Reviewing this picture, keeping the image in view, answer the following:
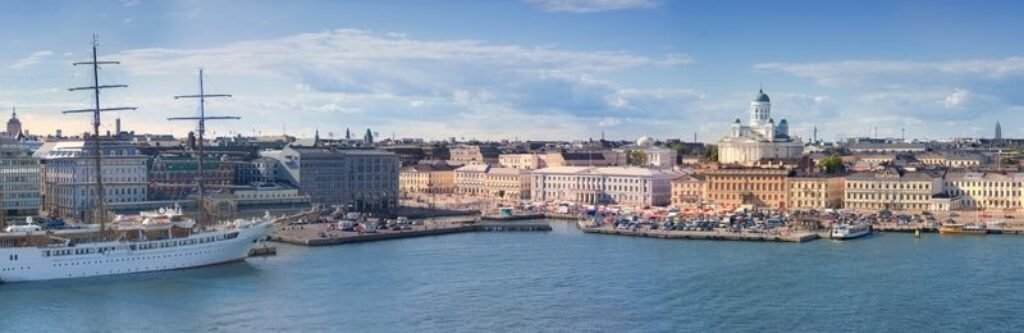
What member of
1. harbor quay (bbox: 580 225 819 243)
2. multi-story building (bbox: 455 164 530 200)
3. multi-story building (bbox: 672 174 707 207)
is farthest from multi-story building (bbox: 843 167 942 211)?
multi-story building (bbox: 455 164 530 200)

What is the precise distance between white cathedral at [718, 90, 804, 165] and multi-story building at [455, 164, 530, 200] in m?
12.4

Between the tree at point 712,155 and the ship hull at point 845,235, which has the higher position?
the tree at point 712,155

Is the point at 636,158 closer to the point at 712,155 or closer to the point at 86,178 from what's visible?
the point at 712,155

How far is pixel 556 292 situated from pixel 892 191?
23.9 metres

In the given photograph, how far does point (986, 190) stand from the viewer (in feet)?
142

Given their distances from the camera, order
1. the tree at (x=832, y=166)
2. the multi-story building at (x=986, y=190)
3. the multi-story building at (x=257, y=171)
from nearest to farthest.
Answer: the multi-story building at (x=257, y=171) → the multi-story building at (x=986, y=190) → the tree at (x=832, y=166)

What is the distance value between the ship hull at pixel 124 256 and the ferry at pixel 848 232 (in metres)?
14.9

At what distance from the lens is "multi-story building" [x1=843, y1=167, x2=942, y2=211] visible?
42.3 meters

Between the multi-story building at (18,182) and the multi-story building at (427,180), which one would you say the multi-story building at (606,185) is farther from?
the multi-story building at (18,182)

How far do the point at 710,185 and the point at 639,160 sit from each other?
1922cm

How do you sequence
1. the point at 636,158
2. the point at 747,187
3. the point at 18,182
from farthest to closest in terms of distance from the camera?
the point at 636,158 → the point at 747,187 → the point at 18,182

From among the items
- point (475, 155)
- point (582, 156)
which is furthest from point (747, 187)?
point (475, 155)

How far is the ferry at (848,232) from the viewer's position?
33.0m

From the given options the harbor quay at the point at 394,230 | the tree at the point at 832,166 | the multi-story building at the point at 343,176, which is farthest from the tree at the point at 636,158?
the harbor quay at the point at 394,230
